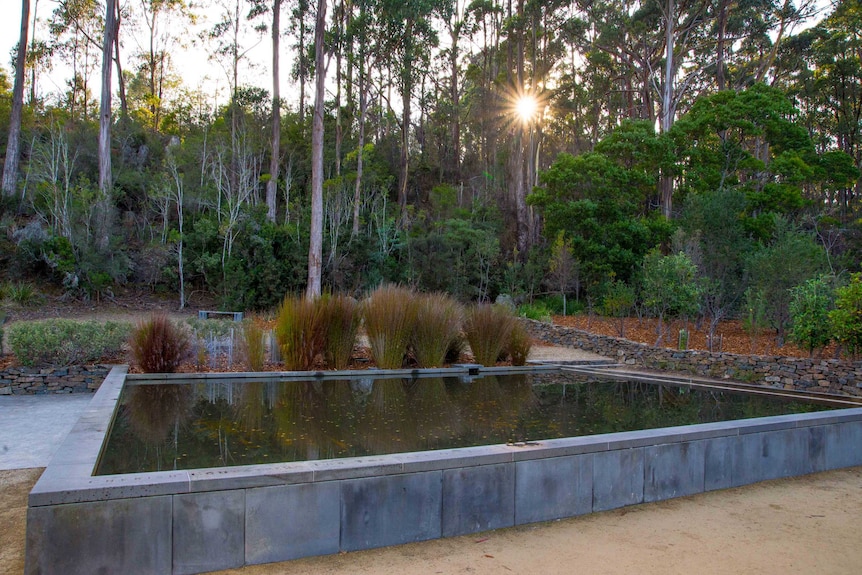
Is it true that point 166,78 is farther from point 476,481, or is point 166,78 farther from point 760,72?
point 476,481

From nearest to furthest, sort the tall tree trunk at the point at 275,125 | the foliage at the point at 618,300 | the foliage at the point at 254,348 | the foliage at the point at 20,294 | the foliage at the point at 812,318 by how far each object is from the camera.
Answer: the foliage at the point at 254,348, the foliage at the point at 812,318, the foliage at the point at 618,300, the foliage at the point at 20,294, the tall tree trunk at the point at 275,125

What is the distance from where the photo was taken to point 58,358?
6277 mm

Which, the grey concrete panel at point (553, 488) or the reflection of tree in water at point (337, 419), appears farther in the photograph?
the reflection of tree in water at point (337, 419)

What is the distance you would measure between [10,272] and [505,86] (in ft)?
52.6

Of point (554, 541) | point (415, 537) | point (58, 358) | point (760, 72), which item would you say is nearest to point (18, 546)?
point (415, 537)

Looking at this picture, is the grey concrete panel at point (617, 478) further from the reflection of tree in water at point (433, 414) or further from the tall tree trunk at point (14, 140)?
the tall tree trunk at point (14, 140)

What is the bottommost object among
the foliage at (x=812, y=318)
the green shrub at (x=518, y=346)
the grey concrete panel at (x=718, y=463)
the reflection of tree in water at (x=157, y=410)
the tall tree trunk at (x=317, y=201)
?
the grey concrete panel at (x=718, y=463)

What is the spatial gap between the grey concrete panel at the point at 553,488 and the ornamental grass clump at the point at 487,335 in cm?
437

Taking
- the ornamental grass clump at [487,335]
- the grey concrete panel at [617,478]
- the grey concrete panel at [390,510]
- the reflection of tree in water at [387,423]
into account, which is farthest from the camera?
the ornamental grass clump at [487,335]

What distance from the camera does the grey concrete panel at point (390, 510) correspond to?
2.62 meters

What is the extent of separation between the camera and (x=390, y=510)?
2.69 m

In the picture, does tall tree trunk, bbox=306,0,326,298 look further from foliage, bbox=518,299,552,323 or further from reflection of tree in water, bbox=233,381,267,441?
reflection of tree in water, bbox=233,381,267,441

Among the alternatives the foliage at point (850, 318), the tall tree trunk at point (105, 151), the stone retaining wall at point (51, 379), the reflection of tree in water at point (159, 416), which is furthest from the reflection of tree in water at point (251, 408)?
the tall tree trunk at point (105, 151)

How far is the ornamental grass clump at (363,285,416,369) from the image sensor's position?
679cm
